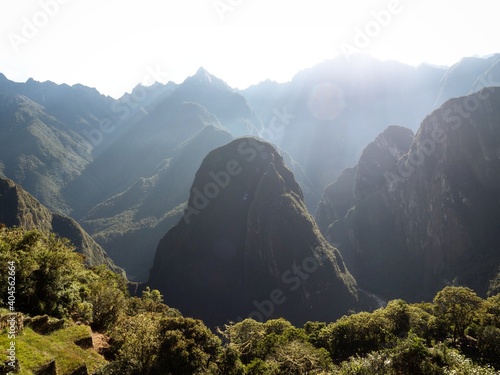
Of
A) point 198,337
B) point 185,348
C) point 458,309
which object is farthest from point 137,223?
point 185,348

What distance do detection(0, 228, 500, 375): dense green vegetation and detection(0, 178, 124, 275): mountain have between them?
235 feet

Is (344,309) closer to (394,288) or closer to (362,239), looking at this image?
(394,288)

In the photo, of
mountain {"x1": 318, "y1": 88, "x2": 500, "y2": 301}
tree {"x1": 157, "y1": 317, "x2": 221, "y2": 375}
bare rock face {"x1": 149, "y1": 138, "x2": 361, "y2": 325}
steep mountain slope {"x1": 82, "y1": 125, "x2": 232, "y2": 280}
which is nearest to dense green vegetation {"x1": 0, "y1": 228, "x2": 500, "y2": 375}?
tree {"x1": 157, "y1": 317, "x2": 221, "y2": 375}

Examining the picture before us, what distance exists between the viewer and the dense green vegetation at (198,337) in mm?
25453

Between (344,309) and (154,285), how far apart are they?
5828 cm

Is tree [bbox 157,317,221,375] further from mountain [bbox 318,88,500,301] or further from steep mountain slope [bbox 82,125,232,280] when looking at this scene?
steep mountain slope [bbox 82,125,232,280]

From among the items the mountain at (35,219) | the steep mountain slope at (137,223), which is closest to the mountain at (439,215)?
the steep mountain slope at (137,223)

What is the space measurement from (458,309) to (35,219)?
124565mm

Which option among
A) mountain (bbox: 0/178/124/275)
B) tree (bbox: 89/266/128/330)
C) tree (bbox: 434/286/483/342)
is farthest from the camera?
mountain (bbox: 0/178/124/275)

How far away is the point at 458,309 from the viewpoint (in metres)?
45.2

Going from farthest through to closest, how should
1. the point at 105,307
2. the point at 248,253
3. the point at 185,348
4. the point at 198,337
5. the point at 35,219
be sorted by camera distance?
the point at 35,219 < the point at 248,253 < the point at 105,307 < the point at 198,337 < the point at 185,348

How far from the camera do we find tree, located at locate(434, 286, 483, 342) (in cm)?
4525

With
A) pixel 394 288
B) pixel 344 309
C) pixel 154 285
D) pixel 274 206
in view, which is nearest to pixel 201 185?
pixel 274 206

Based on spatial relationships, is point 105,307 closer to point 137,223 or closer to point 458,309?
point 458,309
